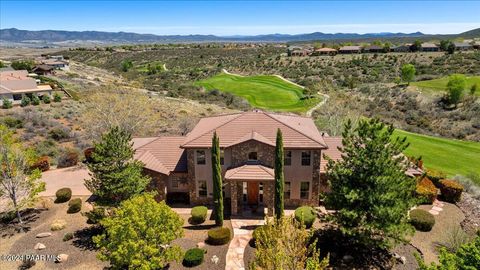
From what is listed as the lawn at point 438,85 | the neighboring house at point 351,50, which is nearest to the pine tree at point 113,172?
the lawn at point 438,85

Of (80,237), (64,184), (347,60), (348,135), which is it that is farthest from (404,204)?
(347,60)

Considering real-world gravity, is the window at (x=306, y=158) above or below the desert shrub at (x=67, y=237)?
above

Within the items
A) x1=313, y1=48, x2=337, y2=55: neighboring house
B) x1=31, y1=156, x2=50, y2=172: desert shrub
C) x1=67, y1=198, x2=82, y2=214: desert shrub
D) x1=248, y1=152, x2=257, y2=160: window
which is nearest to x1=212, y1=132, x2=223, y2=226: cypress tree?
x1=248, y1=152, x2=257, y2=160: window

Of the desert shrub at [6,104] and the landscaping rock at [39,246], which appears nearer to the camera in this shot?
the landscaping rock at [39,246]

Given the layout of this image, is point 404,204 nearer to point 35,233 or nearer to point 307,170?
point 307,170

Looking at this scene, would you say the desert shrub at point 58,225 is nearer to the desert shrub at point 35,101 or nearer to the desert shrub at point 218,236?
the desert shrub at point 218,236

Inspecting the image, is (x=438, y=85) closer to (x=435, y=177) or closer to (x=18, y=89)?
(x=435, y=177)
